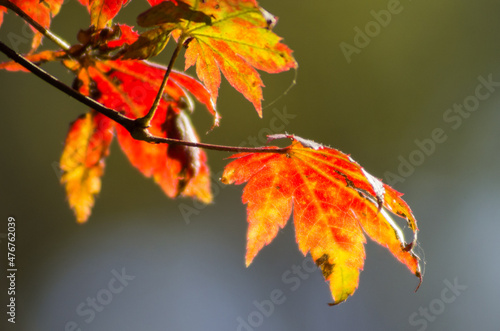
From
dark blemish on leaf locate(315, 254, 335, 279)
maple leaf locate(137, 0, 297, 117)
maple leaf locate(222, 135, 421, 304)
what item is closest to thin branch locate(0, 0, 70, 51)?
maple leaf locate(137, 0, 297, 117)

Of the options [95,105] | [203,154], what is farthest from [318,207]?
[95,105]

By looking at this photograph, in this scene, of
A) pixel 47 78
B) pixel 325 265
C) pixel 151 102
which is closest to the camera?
pixel 47 78

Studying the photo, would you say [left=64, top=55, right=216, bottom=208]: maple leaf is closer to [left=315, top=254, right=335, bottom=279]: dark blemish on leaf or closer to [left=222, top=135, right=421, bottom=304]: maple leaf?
[left=222, top=135, right=421, bottom=304]: maple leaf

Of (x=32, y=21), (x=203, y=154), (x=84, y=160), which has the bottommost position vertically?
(x=84, y=160)

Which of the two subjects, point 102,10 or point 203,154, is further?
point 203,154

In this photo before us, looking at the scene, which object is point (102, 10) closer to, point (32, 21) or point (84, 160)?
point (32, 21)

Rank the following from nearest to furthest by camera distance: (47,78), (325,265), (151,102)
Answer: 1. (47,78)
2. (325,265)
3. (151,102)

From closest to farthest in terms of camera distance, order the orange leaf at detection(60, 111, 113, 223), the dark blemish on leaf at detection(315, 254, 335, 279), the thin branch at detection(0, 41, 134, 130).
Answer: the thin branch at detection(0, 41, 134, 130)
the dark blemish on leaf at detection(315, 254, 335, 279)
the orange leaf at detection(60, 111, 113, 223)

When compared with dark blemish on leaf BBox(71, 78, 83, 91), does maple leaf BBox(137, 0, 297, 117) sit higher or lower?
higher
